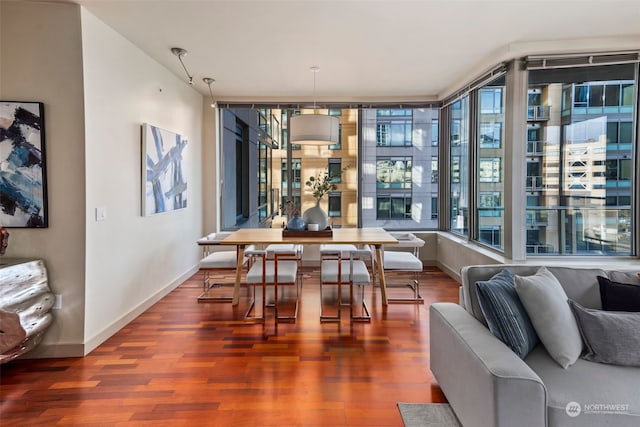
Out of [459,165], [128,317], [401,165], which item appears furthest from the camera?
[401,165]

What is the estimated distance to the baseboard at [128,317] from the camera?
9.73 ft

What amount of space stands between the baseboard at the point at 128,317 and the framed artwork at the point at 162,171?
918mm

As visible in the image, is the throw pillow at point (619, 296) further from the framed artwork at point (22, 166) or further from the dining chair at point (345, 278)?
the framed artwork at point (22, 166)

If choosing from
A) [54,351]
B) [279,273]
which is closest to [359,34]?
[279,273]

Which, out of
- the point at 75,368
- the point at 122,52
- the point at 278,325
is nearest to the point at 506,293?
the point at 278,325

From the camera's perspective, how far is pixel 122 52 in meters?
3.42

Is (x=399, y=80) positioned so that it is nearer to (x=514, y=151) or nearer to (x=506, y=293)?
(x=514, y=151)

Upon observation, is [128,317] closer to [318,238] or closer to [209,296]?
[209,296]

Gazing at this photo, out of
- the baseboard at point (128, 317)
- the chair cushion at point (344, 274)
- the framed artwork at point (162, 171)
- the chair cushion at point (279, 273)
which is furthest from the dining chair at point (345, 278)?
the framed artwork at point (162, 171)

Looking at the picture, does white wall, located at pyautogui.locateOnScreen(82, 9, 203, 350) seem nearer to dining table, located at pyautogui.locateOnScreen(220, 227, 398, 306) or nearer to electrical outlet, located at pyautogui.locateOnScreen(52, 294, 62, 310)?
electrical outlet, located at pyautogui.locateOnScreen(52, 294, 62, 310)

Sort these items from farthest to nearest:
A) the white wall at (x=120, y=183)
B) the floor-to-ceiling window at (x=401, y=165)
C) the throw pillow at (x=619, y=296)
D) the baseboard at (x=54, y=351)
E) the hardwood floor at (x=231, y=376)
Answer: the floor-to-ceiling window at (x=401, y=165) → the white wall at (x=120, y=183) → the baseboard at (x=54, y=351) → the hardwood floor at (x=231, y=376) → the throw pillow at (x=619, y=296)

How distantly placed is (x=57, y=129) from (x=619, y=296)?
382cm

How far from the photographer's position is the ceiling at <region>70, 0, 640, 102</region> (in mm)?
2895

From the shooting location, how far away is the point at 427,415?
211 centimetres
